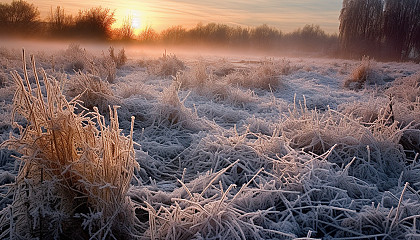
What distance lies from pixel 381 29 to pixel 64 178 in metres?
27.0

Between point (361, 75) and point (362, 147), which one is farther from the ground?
point (361, 75)

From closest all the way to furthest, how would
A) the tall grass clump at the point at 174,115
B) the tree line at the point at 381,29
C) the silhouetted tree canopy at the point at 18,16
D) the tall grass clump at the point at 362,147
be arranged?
the tall grass clump at the point at 362,147 → the tall grass clump at the point at 174,115 → the silhouetted tree canopy at the point at 18,16 → the tree line at the point at 381,29

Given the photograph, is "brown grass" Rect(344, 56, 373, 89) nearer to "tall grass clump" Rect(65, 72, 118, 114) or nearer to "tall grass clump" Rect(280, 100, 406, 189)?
"tall grass clump" Rect(280, 100, 406, 189)

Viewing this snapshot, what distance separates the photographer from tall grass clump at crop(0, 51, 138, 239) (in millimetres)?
1495

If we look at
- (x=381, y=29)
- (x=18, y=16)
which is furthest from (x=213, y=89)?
(x=381, y=29)

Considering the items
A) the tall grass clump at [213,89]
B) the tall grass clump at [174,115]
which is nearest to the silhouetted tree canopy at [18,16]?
the tall grass clump at [213,89]

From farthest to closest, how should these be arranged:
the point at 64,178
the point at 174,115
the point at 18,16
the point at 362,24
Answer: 1. the point at 362,24
2. the point at 18,16
3. the point at 174,115
4. the point at 64,178

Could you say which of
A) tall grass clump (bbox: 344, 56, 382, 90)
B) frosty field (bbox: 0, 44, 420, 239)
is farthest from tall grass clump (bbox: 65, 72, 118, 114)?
tall grass clump (bbox: 344, 56, 382, 90)

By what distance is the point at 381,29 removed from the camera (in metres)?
22.9

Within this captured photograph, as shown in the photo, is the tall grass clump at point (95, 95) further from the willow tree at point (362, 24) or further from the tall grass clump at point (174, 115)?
the willow tree at point (362, 24)

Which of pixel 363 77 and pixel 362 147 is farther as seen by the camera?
pixel 363 77

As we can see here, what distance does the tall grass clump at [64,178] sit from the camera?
150 cm

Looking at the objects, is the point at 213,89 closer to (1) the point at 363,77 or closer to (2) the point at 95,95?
(2) the point at 95,95

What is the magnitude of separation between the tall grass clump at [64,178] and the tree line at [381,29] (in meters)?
24.9
